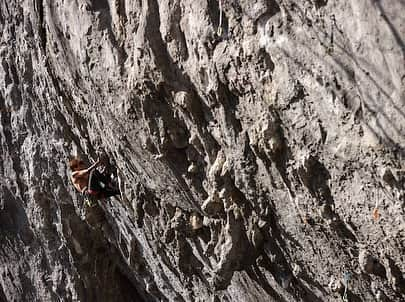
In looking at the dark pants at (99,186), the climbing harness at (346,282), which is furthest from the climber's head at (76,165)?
the climbing harness at (346,282)

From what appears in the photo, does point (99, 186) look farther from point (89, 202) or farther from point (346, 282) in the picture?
point (346, 282)

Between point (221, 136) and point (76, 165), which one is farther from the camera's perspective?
point (76, 165)

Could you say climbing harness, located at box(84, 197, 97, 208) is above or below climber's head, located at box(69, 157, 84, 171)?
below

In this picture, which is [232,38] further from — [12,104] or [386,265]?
[12,104]

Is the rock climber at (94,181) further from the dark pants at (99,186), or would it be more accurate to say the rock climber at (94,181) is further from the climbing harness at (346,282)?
the climbing harness at (346,282)

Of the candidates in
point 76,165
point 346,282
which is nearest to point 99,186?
point 76,165

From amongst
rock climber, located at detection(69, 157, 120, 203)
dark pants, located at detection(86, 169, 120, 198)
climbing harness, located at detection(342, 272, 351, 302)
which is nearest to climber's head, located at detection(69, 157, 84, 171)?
rock climber, located at detection(69, 157, 120, 203)

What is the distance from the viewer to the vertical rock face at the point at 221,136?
119 inches

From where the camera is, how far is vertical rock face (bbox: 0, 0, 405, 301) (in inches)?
119

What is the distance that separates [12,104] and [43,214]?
3.98 feet

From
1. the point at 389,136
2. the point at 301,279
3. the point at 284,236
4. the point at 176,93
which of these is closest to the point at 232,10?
the point at 176,93

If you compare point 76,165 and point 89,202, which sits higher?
point 76,165

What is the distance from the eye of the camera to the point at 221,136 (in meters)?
4.01

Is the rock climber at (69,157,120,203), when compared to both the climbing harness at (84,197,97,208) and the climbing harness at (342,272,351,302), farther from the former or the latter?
the climbing harness at (342,272,351,302)
